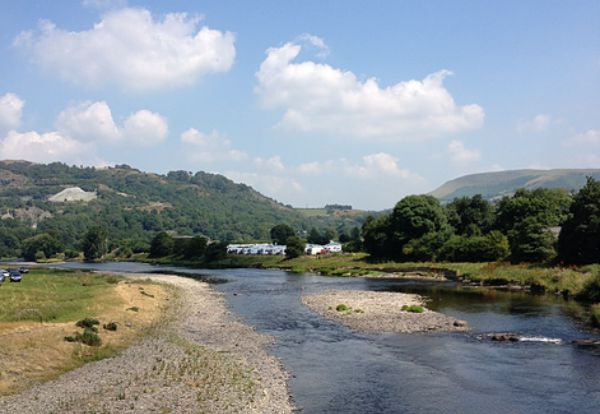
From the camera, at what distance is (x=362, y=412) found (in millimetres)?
25000

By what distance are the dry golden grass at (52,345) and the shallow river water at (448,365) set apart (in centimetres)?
1178

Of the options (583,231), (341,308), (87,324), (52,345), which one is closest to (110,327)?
(87,324)

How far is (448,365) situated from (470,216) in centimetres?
11042

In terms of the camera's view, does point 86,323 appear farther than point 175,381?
Yes

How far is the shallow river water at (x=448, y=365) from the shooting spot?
2627 cm

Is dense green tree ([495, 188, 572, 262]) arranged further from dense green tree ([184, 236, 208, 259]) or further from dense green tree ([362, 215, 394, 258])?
dense green tree ([184, 236, 208, 259])

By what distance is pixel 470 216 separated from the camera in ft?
452

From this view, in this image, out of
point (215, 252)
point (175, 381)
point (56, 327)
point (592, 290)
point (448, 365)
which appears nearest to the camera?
point (175, 381)

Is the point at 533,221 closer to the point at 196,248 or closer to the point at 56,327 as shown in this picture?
the point at 56,327

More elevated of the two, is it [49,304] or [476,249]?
[476,249]

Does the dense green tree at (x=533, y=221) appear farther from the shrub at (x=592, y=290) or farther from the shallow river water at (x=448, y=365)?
the shallow river water at (x=448, y=365)

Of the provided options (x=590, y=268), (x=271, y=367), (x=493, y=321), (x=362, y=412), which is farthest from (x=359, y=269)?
(x=362, y=412)

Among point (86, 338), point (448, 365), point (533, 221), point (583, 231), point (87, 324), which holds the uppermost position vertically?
point (533, 221)

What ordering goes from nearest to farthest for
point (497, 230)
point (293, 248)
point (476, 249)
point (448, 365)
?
point (448, 365) → point (476, 249) → point (497, 230) → point (293, 248)
